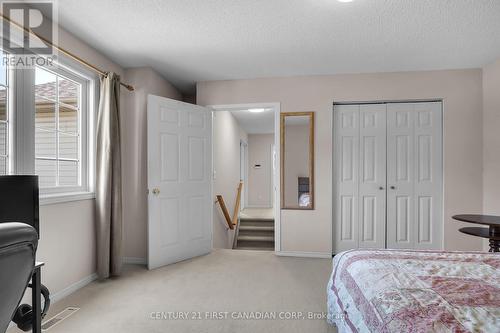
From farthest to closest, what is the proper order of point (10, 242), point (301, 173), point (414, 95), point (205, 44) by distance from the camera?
point (301, 173)
point (414, 95)
point (205, 44)
point (10, 242)

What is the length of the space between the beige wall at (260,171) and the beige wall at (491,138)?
500 cm

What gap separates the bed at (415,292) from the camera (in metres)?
1.00

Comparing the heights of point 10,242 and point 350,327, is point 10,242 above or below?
above

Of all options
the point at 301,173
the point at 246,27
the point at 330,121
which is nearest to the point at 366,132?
the point at 330,121

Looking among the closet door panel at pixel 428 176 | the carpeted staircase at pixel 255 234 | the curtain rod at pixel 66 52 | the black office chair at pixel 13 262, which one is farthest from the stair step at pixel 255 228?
the black office chair at pixel 13 262

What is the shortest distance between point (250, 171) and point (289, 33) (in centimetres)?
563

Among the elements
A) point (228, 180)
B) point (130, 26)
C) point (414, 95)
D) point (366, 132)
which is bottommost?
point (228, 180)

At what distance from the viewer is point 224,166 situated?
5.18 metres

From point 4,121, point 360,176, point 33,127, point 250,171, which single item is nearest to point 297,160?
point 360,176

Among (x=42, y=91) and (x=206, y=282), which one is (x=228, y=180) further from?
(x=42, y=91)

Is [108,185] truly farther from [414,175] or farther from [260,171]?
[260,171]

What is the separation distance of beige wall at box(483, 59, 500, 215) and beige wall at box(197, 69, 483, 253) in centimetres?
6

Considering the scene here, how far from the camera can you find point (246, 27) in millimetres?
2350

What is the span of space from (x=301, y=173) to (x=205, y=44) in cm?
206
